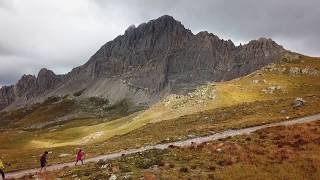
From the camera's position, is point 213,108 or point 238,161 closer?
point 238,161

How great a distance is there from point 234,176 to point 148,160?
1207 cm

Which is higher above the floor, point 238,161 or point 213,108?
point 213,108

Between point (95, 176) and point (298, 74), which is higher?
point (298, 74)

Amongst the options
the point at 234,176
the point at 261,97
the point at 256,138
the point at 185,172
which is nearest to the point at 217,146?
the point at 256,138

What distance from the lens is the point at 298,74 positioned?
620ft

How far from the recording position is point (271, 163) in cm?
3462

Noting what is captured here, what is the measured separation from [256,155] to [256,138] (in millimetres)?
11787

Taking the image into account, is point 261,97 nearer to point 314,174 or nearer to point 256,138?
point 256,138

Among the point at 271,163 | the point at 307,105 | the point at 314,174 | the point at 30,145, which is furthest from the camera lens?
the point at 30,145

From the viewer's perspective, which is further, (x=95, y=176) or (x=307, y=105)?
(x=307, y=105)

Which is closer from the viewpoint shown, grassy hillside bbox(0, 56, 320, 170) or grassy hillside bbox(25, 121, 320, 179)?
grassy hillside bbox(25, 121, 320, 179)

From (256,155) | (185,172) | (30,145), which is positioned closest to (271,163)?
(256,155)

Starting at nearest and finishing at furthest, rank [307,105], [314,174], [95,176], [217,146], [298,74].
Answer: [314,174] < [95,176] < [217,146] < [307,105] < [298,74]

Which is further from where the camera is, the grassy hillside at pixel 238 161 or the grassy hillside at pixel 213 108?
the grassy hillside at pixel 213 108
